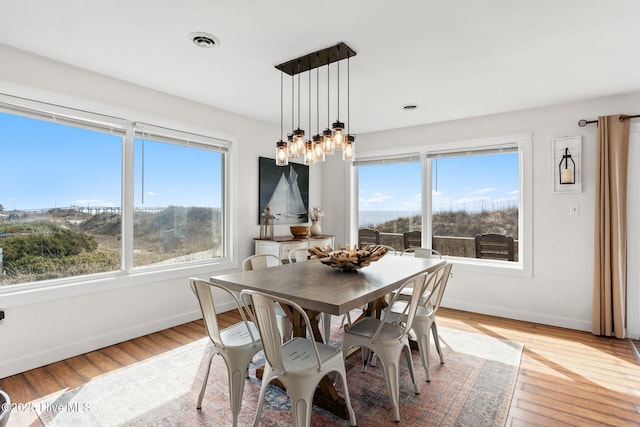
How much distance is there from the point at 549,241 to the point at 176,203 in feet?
13.8

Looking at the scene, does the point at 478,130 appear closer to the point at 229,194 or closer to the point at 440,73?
the point at 440,73

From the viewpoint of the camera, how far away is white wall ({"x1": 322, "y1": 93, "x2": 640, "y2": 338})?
11.7 ft

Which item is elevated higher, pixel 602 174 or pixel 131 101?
pixel 131 101

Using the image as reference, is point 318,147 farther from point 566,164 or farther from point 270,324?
point 566,164

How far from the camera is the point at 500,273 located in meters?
4.08

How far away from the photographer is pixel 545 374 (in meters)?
2.63

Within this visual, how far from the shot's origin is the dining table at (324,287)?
1.87 m

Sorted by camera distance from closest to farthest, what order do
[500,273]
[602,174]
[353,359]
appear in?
[353,359]
[602,174]
[500,273]

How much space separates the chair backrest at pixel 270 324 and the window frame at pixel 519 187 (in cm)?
324

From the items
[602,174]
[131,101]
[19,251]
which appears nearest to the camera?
[19,251]

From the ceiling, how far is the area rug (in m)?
2.43

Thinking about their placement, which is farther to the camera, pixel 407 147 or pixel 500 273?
pixel 407 147

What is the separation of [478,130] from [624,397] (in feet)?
9.81

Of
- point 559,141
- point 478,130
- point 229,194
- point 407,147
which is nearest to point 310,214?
point 229,194
